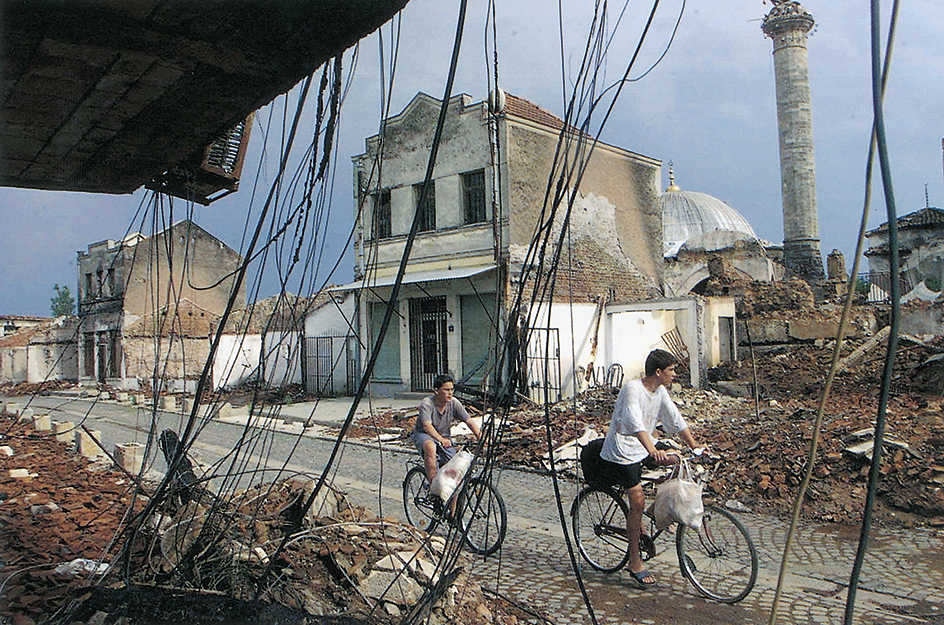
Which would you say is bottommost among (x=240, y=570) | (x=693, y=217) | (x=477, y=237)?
(x=240, y=570)

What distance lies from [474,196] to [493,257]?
2212 millimetres

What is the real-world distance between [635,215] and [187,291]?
25474mm

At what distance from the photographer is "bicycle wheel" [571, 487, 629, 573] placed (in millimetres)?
5438

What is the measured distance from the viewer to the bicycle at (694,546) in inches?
192

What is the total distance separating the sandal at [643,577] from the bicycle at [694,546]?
12cm

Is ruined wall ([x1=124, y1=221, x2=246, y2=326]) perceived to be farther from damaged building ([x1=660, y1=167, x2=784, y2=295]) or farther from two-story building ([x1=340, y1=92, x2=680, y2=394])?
damaged building ([x1=660, y1=167, x2=784, y2=295])

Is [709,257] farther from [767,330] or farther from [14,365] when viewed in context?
[14,365]

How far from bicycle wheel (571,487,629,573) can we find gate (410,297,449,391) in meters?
14.5

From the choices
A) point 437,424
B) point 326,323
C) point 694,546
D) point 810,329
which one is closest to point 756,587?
point 694,546

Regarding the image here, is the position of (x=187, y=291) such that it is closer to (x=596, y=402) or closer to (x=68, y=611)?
(x=596, y=402)

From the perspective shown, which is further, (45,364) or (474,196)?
(45,364)

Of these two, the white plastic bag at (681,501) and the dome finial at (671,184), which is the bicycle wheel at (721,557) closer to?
the white plastic bag at (681,501)

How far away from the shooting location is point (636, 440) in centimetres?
527

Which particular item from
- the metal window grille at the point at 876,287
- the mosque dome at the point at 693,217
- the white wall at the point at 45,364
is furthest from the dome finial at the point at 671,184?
Result: the white wall at the point at 45,364
